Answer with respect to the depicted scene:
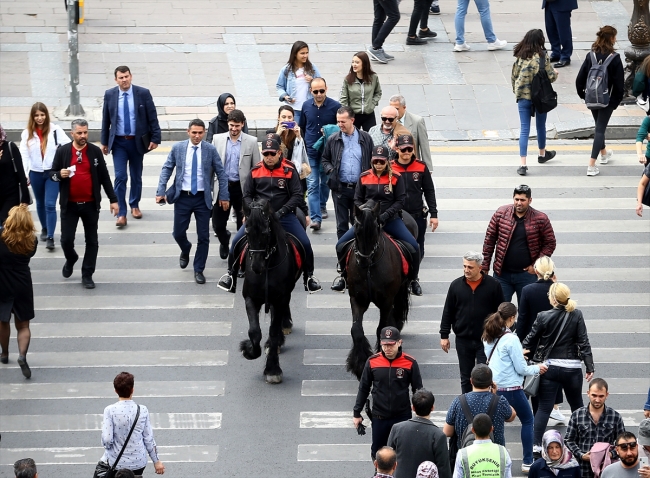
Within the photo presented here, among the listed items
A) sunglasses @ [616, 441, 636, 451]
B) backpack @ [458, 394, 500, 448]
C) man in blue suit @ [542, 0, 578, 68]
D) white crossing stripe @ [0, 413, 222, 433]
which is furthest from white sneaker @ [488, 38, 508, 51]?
sunglasses @ [616, 441, 636, 451]

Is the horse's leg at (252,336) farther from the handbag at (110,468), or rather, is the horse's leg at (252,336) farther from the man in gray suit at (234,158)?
the handbag at (110,468)

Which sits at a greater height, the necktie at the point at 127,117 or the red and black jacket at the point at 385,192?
the necktie at the point at 127,117

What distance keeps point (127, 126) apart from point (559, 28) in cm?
939

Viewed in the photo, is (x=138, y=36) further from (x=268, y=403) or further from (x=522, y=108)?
(x=268, y=403)

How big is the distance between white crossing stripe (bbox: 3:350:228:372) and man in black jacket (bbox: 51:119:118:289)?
197 cm

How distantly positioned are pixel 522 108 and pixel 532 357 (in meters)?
7.93

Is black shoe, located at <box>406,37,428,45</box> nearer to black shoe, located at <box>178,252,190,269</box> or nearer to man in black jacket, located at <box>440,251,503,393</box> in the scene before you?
black shoe, located at <box>178,252,190,269</box>

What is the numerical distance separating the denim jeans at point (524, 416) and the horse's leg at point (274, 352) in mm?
2929

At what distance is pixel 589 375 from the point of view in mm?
12461

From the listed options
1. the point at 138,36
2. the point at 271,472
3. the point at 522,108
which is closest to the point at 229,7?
the point at 138,36

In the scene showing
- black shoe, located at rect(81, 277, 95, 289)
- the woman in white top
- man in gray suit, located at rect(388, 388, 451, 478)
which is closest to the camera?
man in gray suit, located at rect(388, 388, 451, 478)

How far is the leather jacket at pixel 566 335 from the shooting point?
1238cm

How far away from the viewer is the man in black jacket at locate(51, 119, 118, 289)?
16.2m

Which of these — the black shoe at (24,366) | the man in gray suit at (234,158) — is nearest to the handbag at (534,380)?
the man in gray suit at (234,158)
